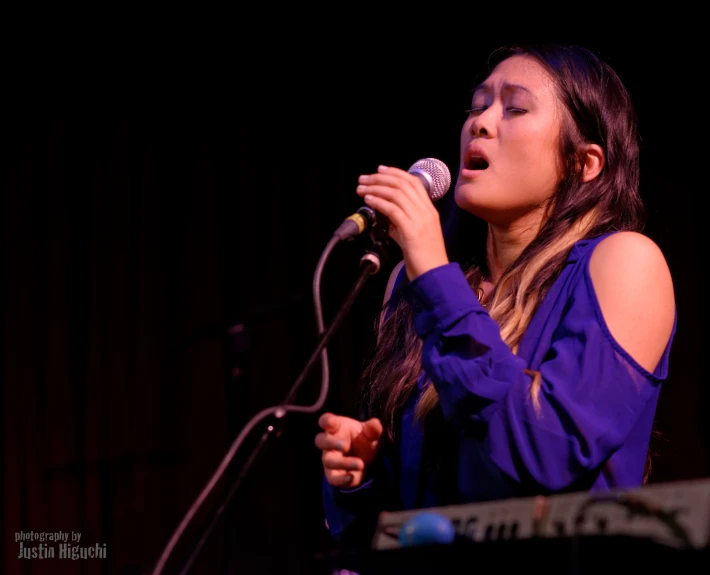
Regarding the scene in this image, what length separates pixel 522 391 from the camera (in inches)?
57.2

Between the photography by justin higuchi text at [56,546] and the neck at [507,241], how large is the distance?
2663 millimetres

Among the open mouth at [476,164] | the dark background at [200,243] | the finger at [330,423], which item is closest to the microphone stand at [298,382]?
the finger at [330,423]

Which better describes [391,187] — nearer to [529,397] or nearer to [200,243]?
[529,397]

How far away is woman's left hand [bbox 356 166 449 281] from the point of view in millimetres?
1503

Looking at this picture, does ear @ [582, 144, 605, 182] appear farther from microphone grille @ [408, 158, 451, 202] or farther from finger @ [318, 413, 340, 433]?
finger @ [318, 413, 340, 433]

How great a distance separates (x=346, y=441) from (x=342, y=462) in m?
0.04

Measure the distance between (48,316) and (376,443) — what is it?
2722mm

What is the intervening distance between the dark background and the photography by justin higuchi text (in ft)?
0.12

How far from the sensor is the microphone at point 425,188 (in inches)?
58.5

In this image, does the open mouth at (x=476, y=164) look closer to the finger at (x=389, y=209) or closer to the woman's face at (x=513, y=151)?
the woman's face at (x=513, y=151)

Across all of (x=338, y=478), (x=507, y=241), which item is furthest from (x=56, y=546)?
(x=507, y=241)

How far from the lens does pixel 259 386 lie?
14.3 ft

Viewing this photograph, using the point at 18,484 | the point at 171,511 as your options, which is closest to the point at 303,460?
the point at 171,511

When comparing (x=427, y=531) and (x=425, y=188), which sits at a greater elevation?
(x=425, y=188)
